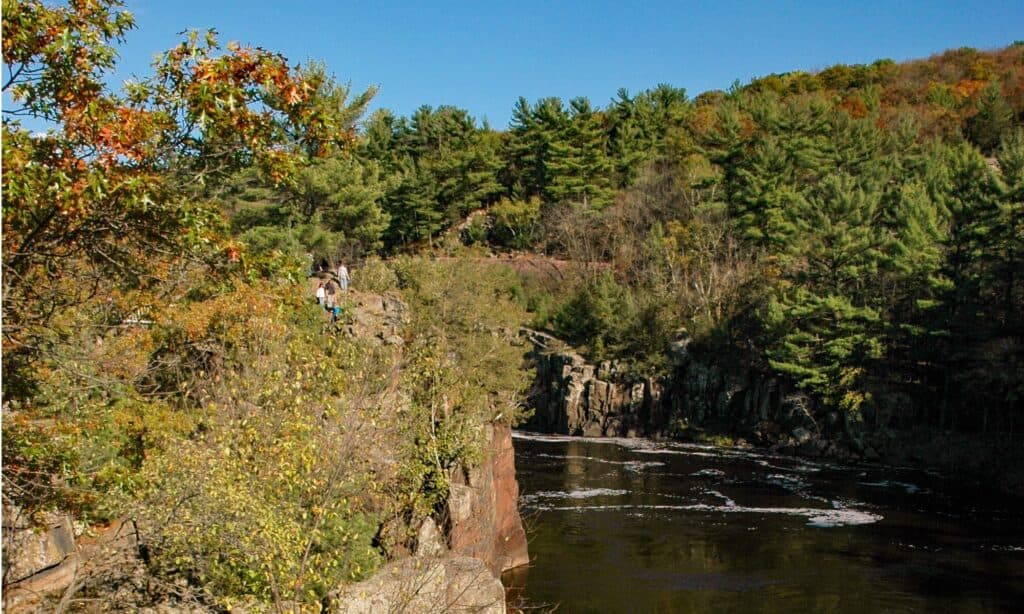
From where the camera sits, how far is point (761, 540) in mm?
27750

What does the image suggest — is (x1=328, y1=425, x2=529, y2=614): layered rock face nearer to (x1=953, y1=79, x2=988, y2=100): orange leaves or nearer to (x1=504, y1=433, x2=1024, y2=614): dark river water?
(x1=504, y1=433, x2=1024, y2=614): dark river water

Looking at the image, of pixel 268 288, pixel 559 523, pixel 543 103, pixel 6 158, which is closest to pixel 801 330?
pixel 559 523

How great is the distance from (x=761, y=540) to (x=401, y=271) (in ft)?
62.6

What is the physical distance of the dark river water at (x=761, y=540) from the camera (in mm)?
22344

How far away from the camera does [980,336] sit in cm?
3872

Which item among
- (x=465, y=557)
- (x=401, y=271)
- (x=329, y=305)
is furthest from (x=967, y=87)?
(x=465, y=557)

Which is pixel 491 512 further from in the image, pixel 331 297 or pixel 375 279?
pixel 375 279

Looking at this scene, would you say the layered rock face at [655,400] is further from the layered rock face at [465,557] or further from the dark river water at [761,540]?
the layered rock face at [465,557]

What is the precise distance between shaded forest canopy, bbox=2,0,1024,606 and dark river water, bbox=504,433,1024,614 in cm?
446

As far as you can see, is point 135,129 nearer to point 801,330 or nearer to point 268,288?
point 268,288

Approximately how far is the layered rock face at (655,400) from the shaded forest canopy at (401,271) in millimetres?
1401

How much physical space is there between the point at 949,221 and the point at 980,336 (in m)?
9.67

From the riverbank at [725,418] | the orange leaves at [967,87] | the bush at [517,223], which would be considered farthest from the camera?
the orange leaves at [967,87]

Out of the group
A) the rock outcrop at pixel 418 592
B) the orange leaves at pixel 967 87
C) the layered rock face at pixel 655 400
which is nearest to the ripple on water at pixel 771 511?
the layered rock face at pixel 655 400
